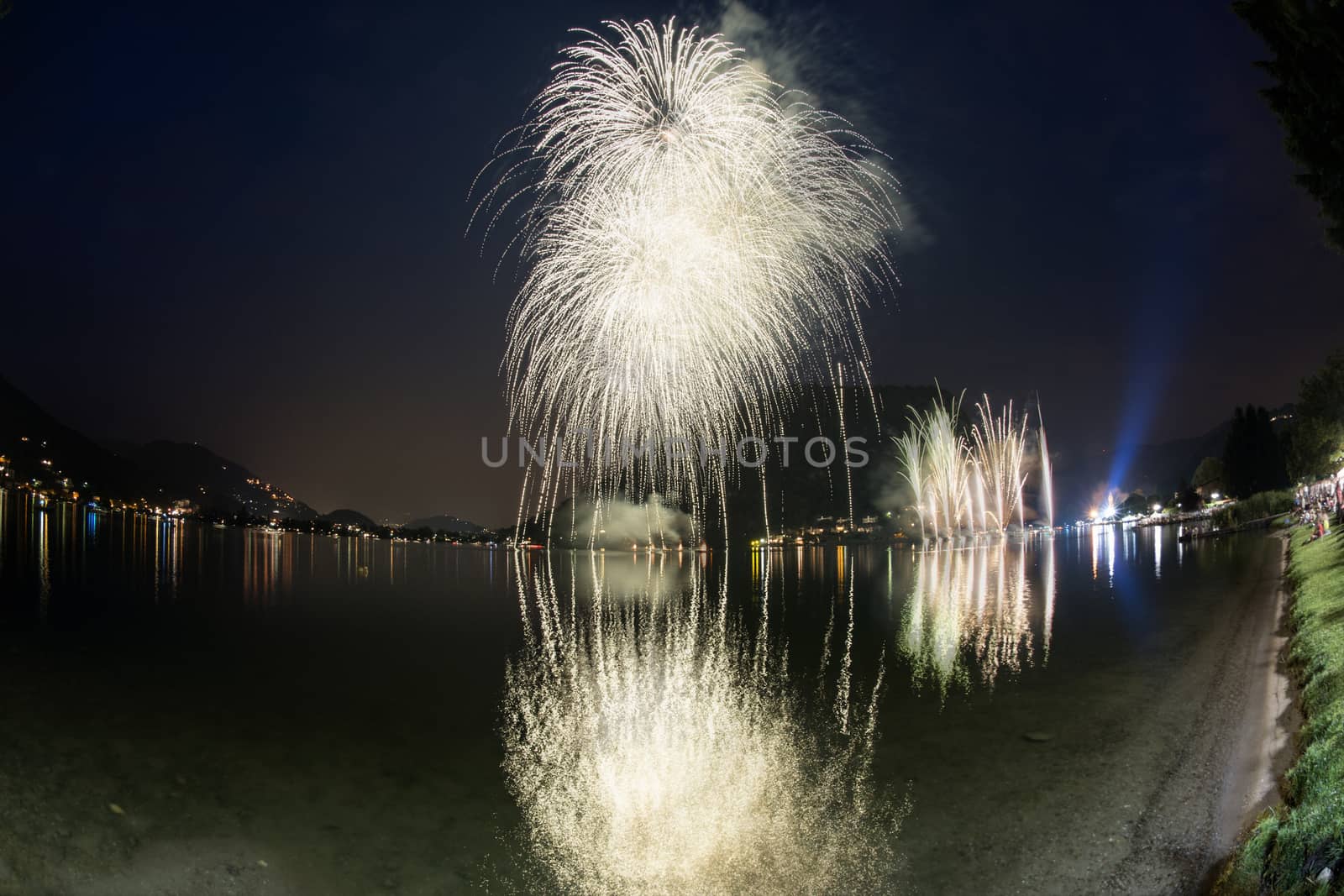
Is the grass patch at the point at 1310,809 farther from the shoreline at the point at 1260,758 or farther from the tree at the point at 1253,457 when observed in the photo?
the tree at the point at 1253,457

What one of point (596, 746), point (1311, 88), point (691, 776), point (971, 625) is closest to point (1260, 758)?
point (691, 776)

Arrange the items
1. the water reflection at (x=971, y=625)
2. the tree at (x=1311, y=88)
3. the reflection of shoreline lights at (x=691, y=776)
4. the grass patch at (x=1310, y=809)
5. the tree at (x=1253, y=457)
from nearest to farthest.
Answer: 1. the grass patch at (x=1310, y=809)
2. the reflection of shoreline lights at (x=691, y=776)
3. the tree at (x=1311, y=88)
4. the water reflection at (x=971, y=625)
5. the tree at (x=1253, y=457)

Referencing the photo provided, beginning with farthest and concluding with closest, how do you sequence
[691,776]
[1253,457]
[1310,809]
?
[1253,457]
[691,776]
[1310,809]

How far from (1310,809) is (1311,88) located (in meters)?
12.1

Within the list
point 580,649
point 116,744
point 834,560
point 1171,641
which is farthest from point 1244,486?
point 116,744

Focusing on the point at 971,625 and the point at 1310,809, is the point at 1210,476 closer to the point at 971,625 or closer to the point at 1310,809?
the point at 971,625

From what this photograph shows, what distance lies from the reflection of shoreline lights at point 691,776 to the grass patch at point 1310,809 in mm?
3453

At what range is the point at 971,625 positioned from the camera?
2456cm

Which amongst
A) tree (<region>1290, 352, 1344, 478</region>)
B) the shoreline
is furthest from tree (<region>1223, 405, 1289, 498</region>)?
the shoreline

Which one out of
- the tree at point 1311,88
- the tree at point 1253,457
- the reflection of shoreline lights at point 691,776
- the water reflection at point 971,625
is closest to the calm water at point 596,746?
the reflection of shoreline lights at point 691,776

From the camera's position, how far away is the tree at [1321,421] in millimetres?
53469

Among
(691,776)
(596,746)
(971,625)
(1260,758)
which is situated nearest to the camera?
(1260,758)

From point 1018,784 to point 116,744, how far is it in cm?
1414

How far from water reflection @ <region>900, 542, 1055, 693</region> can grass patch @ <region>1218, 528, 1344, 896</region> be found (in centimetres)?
568
